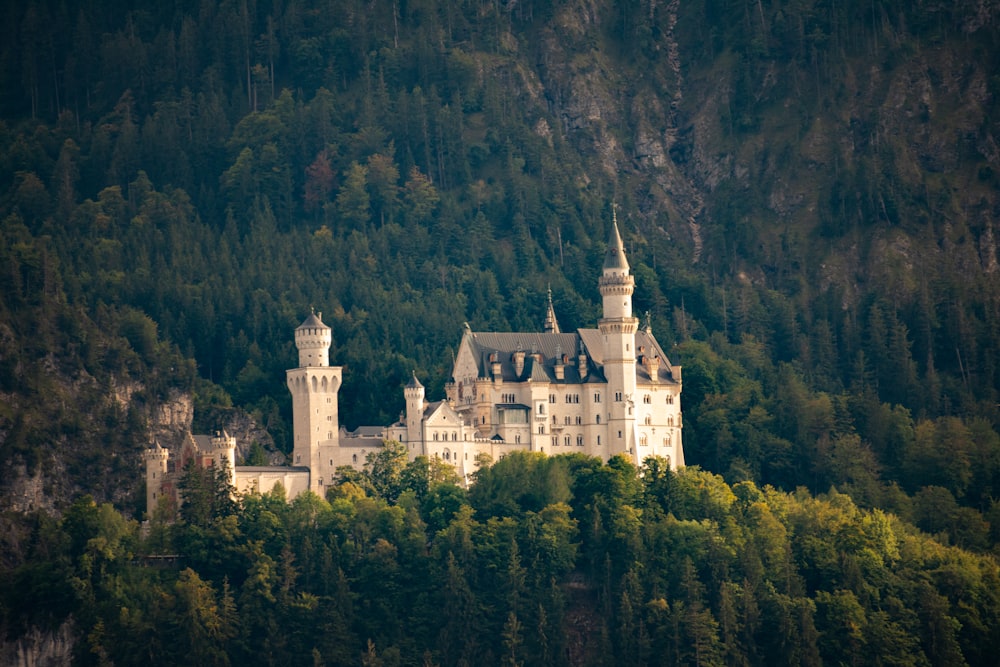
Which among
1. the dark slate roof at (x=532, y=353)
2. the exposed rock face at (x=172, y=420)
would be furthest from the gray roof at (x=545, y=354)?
the exposed rock face at (x=172, y=420)

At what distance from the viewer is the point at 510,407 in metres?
130

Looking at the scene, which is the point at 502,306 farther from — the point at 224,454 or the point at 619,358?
the point at 224,454

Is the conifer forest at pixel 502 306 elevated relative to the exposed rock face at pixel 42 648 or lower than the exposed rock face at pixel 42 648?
elevated

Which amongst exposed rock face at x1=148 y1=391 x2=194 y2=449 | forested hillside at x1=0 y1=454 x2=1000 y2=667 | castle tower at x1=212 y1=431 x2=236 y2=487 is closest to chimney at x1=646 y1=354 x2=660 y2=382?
forested hillside at x1=0 y1=454 x2=1000 y2=667


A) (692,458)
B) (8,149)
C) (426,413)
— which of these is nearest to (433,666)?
(426,413)

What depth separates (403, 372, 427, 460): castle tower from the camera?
12725cm

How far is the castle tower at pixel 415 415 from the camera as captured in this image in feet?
417

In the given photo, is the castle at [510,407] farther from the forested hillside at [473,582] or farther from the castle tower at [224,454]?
the forested hillside at [473,582]

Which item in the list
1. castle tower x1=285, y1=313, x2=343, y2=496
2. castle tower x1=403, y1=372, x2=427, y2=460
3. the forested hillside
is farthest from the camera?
castle tower x1=403, y1=372, x2=427, y2=460

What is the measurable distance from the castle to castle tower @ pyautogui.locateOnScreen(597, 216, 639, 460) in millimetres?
53

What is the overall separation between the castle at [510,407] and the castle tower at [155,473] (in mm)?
72

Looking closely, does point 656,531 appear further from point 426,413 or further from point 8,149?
point 8,149

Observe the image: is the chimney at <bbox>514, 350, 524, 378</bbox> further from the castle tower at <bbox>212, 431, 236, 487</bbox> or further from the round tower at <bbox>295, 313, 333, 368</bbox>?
the castle tower at <bbox>212, 431, 236, 487</bbox>

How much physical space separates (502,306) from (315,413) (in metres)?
35.1
